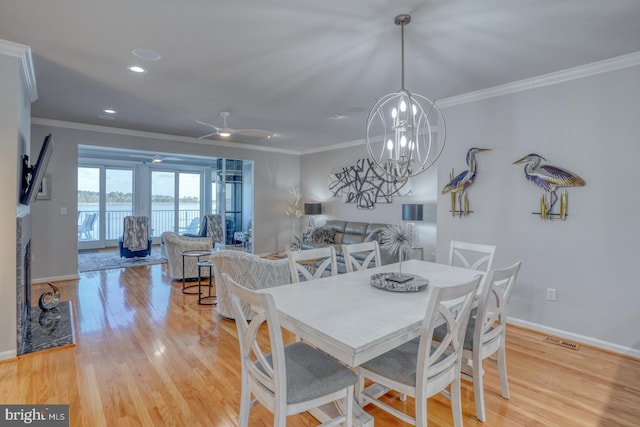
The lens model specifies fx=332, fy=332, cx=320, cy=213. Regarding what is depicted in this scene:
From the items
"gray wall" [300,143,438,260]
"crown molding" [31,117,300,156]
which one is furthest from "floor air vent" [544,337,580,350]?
"crown molding" [31,117,300,156]

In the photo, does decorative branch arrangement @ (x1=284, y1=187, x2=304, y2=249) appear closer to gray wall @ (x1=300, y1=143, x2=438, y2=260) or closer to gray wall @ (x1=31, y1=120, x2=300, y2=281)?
gray wall @ (x1=300, y1=143, x2=438, y2=260)

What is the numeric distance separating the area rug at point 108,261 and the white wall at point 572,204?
6.41 m

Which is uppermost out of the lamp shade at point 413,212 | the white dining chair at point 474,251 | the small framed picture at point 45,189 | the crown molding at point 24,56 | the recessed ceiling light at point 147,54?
the recessed ceiling light at point 147,54

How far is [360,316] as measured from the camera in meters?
1.69

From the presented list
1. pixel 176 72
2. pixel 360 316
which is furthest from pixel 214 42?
pixel 360 316

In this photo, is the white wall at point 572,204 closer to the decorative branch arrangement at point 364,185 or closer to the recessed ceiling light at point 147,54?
the decorative branch arrangement at point 364,185

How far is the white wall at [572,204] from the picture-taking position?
2930 millimetres

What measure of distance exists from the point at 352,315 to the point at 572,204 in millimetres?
2779

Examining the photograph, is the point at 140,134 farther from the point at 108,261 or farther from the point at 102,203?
the point at 102,203

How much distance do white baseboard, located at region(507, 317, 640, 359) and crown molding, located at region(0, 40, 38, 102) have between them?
17.3 ft

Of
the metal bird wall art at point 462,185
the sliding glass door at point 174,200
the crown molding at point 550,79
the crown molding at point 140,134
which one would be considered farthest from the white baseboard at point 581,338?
the sliding glass door at point 174,200

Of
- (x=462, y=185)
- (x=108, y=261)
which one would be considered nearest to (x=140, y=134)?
(x=108, y=261)

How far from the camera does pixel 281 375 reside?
57.2 inches

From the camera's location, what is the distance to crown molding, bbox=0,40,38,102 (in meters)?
2.70
